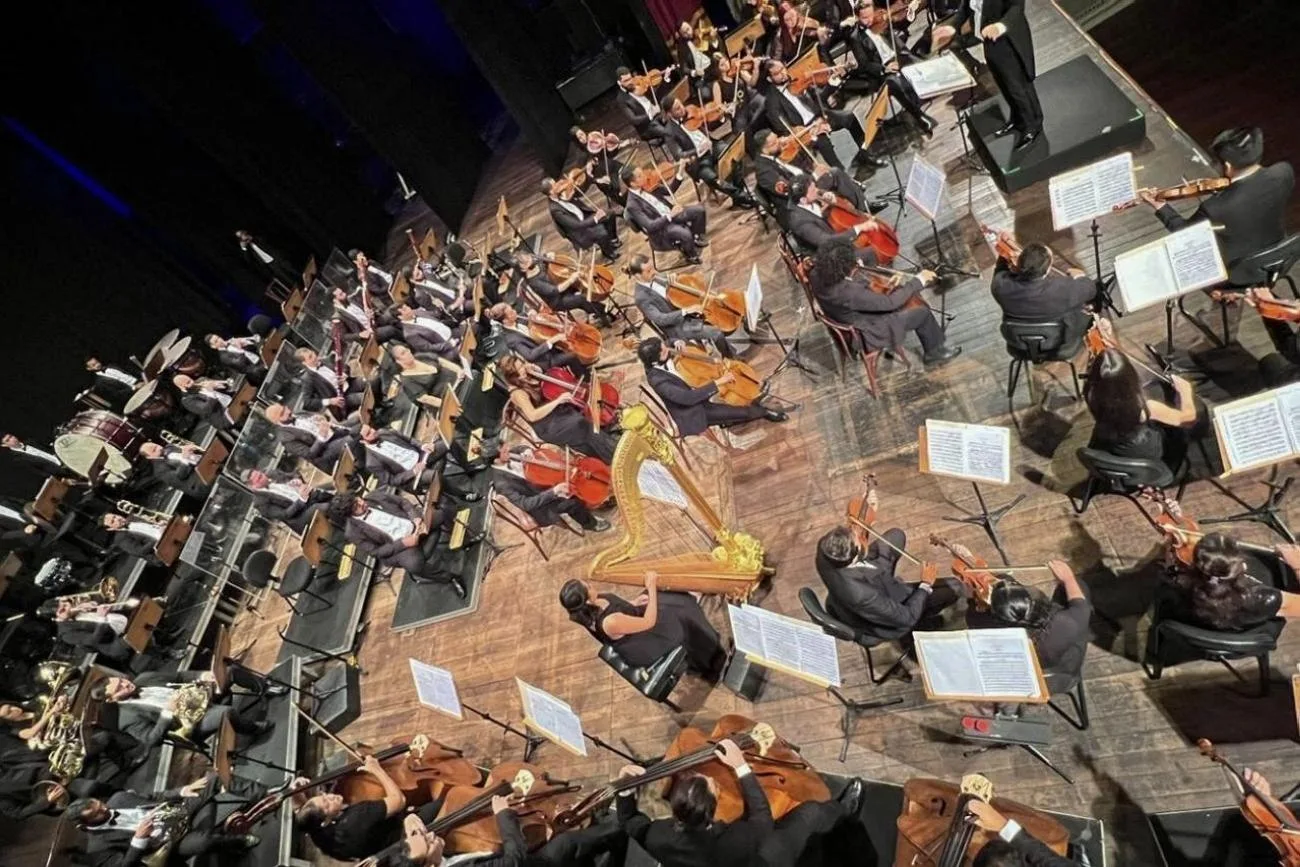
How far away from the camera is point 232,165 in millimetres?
12906

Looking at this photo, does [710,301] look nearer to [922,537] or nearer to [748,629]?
[922,537]

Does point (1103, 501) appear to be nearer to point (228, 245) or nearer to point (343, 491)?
point (343, 491)

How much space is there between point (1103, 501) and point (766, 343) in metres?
3.35

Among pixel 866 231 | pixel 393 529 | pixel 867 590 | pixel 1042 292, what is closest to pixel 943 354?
pixel 866 231

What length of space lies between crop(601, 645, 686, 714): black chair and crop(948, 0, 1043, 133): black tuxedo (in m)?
5.14

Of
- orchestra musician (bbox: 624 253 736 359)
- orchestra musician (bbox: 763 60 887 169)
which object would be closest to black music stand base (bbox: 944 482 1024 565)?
orchestra musician (bbox: 624 253 736 359)

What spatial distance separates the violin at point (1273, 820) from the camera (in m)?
2.54

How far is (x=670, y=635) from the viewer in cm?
484

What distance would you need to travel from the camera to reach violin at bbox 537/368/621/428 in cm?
672

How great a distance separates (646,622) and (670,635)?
341 millimetres

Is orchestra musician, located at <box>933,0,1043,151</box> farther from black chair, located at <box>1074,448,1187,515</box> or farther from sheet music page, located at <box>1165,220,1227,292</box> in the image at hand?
black chair, located at <box>1074,448,1187,515</box>

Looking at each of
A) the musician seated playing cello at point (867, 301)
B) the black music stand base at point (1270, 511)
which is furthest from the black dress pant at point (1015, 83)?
the black music stand base at point (1270, 511)

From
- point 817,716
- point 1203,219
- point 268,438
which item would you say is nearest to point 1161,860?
point 817,716

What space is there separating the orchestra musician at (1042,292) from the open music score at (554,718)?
3537mm
